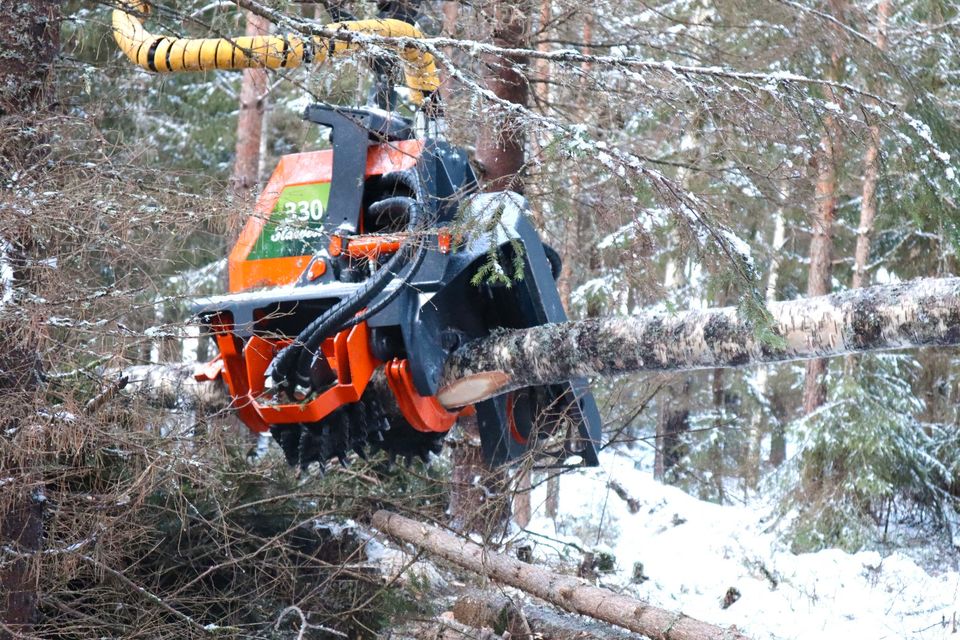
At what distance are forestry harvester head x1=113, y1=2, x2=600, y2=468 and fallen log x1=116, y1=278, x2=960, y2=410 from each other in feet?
0.76

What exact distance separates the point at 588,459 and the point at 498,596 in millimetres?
1079

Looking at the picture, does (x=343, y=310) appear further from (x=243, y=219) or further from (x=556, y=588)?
(x=556, y=588)

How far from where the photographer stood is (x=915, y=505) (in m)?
9.83

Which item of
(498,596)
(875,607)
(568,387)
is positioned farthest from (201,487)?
(875,607)

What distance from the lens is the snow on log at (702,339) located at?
4.23 m

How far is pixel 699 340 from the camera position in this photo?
15.9 ft

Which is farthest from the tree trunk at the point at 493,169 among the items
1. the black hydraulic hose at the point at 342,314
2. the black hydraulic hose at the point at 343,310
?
the black hydraulic hose at the point at 343,310

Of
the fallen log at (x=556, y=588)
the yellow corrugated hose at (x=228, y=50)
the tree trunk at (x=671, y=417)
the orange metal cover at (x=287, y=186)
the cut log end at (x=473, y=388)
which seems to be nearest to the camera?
Answer: the fallen log at (x=556, y=588)

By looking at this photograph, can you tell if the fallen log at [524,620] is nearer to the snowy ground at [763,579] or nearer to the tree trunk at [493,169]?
the tree trunk at [493,169]

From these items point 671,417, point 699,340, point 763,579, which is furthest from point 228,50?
point 671,417

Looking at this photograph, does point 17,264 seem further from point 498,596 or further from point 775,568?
point 775,568

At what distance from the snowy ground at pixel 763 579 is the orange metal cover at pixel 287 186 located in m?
A: 2.43

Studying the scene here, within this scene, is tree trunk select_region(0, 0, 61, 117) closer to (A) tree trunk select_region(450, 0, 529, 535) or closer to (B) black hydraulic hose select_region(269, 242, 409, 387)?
(B) black hydraulic hose select_region(269, 242, 409, 387)

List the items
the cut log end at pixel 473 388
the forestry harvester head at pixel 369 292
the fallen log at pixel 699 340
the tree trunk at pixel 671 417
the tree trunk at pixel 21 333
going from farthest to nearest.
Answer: the tree trunk at pixel 671 417
the cut log end at pixel 473 388
the forestry harvester head at pixel 369 292
the fallen log at pixel 699 340
the tree trunk at pixel 21 333
